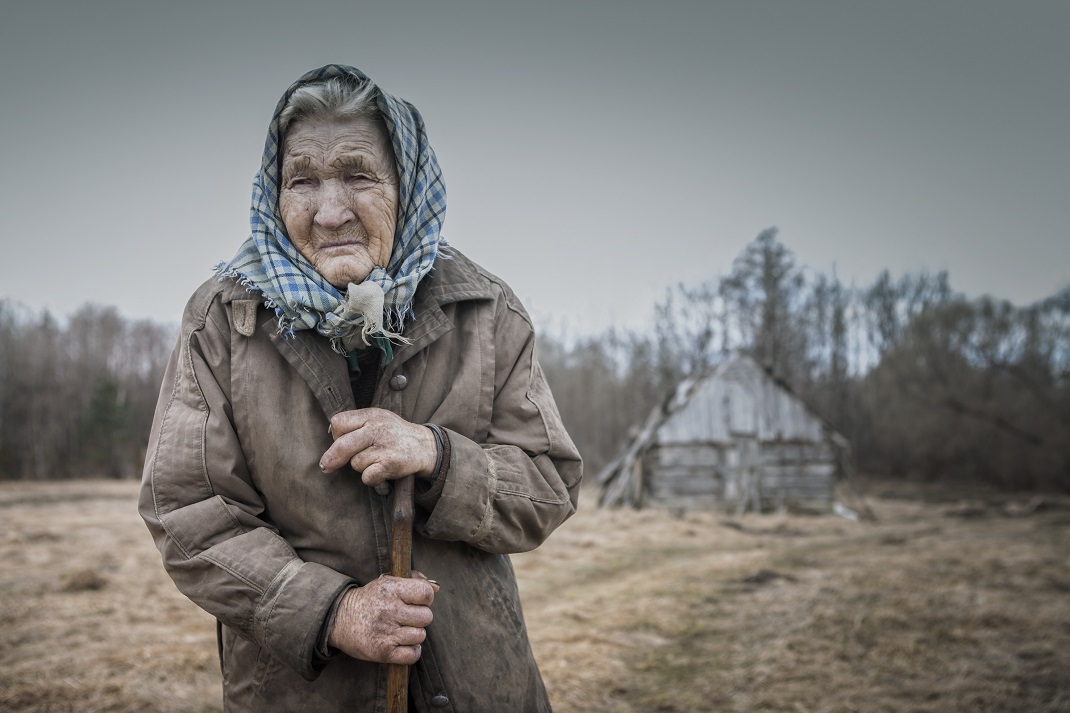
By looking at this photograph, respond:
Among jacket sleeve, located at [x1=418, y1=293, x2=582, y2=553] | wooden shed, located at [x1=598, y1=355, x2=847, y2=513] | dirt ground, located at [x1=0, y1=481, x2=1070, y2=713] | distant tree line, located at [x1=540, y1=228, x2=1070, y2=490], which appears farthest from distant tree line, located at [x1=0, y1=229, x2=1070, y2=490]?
jacket sleeve, located at [x1=418, y1=293, x2=582, y2=553]

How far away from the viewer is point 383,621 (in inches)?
54.7

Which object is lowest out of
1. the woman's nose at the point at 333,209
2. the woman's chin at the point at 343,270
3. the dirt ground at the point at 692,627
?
the dirt ground at the point at 692,627

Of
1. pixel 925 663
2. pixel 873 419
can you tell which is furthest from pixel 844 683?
pixel 873 419

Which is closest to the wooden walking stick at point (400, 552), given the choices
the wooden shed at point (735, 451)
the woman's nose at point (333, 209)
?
the woman's nose at point (333, 209)

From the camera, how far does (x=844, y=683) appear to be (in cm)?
402

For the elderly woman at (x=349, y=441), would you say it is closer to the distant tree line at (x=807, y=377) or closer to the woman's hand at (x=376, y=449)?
the woman's hand at (x=376, y=449)

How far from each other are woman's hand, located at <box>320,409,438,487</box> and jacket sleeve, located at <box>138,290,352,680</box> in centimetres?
23

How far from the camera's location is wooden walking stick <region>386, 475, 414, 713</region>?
4.88 feet

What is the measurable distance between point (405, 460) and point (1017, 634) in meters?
5.99

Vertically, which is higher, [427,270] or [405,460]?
[427,270]

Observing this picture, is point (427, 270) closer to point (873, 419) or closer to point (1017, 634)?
point (1017, 634)

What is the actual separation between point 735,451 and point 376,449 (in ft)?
53.6

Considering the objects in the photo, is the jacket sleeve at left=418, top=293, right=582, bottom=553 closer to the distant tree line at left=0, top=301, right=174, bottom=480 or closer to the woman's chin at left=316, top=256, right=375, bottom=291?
the woman's chin at left=316, top=256, right=375, bottom=291

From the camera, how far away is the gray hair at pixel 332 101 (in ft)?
5.26
